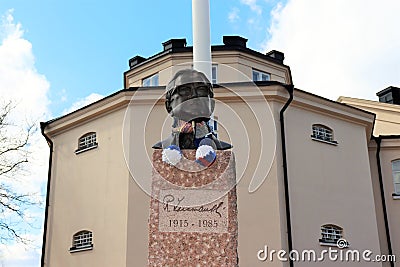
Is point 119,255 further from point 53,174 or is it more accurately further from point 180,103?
point 180,103

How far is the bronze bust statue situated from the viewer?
6395mm

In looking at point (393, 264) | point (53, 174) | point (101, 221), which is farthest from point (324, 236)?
point (53, 174)

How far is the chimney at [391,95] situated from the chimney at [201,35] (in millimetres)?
17891

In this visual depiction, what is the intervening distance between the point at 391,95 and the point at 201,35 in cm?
1886

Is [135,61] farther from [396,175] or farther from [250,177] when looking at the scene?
[396,175]

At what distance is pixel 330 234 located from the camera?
49.9 ft

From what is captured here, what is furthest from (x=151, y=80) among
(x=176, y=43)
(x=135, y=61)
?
(x=135, y=61)

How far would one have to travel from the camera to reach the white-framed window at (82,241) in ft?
49.6

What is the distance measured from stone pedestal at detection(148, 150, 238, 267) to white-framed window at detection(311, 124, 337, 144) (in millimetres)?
10533

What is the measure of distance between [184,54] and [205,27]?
824 cm

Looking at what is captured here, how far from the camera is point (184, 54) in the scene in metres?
18.9

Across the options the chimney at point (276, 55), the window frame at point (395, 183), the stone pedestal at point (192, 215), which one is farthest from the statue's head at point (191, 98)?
the chimney at point (276, 55)

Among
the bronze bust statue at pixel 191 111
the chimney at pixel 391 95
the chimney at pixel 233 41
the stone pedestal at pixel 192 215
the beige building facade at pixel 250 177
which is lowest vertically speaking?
the stone pedestal at pixel 192 215
